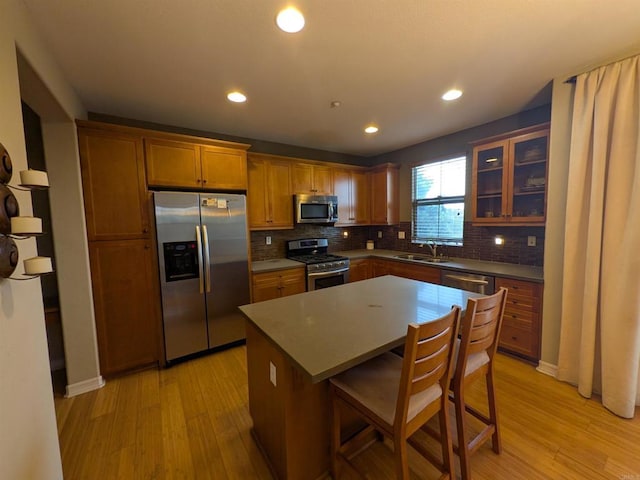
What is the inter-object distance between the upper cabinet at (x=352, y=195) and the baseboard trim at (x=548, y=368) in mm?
2845

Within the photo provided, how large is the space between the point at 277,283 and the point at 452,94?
2.73 m

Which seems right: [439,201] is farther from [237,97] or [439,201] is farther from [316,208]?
[237,97]

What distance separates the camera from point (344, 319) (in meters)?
1.54

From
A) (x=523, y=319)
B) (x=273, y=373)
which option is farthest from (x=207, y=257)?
(x=523, y=319)

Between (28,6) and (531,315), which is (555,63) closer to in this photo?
(531,315)

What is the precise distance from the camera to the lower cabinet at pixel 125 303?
2.38 metres

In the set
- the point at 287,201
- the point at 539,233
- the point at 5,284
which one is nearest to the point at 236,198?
the point at 287,201

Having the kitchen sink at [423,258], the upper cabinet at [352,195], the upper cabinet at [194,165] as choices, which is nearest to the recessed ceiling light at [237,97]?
the upper cabinet at [194,165]

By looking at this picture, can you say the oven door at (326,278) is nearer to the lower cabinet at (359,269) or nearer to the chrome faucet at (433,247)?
the lower cabinet at (359,269)

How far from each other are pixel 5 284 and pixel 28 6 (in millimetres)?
1430

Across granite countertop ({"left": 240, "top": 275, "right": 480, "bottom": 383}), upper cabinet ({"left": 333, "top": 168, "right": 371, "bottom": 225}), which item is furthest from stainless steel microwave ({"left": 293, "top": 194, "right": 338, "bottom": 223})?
granite countertop ({"left": 240, "top": 275, "right": 480, "bottom": 383})

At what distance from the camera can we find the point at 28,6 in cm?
133

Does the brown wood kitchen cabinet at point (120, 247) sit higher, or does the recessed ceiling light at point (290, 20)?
the recessed ceiling light at point (290, 20)

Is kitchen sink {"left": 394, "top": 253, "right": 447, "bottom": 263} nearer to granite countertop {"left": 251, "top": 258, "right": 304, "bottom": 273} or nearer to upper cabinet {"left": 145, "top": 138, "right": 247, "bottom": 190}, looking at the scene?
granite countertop {"left": 251, "top": 258, "right": 304, "bottom": 273}
